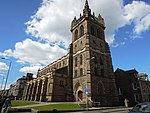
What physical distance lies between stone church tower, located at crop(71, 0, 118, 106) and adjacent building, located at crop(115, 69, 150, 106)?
8855 millimetres

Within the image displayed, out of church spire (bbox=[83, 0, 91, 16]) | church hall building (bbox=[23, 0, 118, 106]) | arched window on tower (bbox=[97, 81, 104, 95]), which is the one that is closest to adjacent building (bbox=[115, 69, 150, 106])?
church hall building (bbox=[23, 0, 118, 106])

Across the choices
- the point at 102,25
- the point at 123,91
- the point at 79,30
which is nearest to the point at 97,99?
the point at 123,91

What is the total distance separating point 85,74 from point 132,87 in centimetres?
1929

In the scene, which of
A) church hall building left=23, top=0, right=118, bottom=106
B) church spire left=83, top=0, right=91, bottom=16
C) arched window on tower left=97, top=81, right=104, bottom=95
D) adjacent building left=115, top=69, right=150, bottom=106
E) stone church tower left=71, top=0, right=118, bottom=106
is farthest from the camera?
church spire left=83, top=0, right=91, bottom=16

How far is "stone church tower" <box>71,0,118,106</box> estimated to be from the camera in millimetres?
34094

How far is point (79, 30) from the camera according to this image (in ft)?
144

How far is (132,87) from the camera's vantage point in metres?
43.5

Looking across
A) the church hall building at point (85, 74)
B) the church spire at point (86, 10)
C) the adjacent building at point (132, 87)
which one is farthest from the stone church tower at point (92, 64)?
the adjacent building at point (132, 87)

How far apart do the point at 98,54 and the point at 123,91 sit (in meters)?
17.0

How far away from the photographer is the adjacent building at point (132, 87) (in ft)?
140

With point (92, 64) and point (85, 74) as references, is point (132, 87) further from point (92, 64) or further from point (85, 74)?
point (85, 74)

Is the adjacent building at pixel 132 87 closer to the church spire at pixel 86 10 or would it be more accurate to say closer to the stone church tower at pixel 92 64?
the stone church tower at pixel 92 64

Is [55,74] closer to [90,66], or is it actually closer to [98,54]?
[90,66]

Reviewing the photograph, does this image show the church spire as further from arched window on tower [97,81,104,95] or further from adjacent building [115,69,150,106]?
adjacent building [115,69,150,106]
